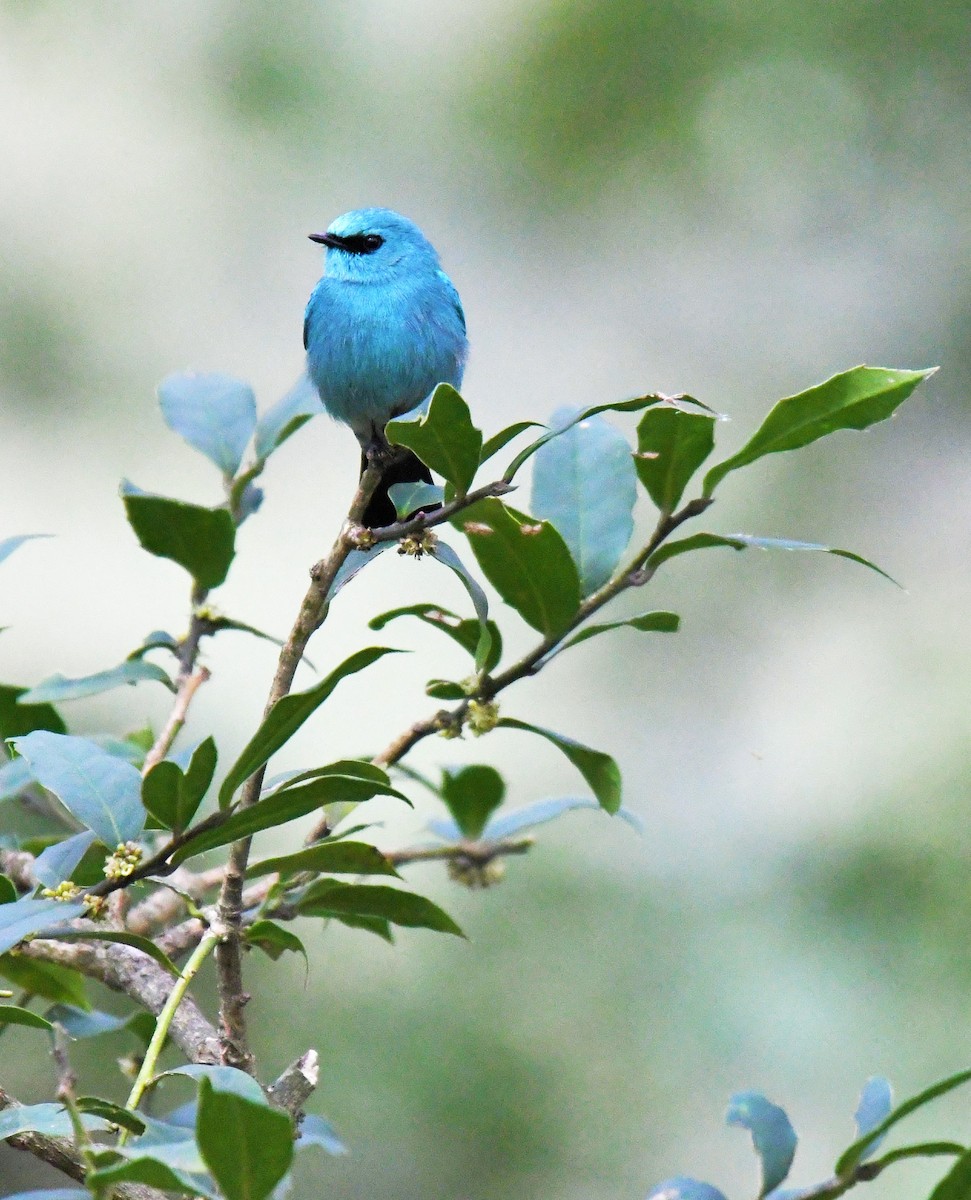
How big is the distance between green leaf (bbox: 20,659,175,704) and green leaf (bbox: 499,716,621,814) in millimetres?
430

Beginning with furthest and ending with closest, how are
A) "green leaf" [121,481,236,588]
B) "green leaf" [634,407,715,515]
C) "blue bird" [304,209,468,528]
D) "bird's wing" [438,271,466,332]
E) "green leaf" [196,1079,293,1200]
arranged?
1. "bird's wing" [438,271,466,332]
2. "blue bird" [304,209,468,528]
3. "green leaf" [121,481,236,588]
4. "green leaf" [634,407,715,515]
5. "green leaf" [196,1079,293,1200]

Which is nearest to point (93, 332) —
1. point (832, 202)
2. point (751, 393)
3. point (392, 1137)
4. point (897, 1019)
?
point (751, 393)

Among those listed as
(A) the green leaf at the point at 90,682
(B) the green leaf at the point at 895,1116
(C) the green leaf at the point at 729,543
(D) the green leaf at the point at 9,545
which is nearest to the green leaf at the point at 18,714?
(A) the green leaf at the point at 90,682

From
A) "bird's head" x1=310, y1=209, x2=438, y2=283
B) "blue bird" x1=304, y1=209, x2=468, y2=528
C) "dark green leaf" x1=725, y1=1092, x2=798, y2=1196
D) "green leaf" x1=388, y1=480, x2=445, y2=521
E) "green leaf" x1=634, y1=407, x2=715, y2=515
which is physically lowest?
"dark green leaf" x1=725, y1=1092, x2=798, y2=1196

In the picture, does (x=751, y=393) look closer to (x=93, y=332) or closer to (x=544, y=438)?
(x=93, y=332)

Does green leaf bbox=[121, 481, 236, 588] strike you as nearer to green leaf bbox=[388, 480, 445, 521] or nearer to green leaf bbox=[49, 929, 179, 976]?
green leaf bbox=[388, 480, 445, 521]

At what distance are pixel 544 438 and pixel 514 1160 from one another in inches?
96.0

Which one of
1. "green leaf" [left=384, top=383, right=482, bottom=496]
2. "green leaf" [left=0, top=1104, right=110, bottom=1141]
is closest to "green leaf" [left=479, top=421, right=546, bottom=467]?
"green leaf" [left=384, top=383, right=482, bottom=496]

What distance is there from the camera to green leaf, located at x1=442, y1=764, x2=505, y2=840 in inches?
67.4

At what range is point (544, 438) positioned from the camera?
3.69 feet

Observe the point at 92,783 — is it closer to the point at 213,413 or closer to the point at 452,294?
the point at 213,413

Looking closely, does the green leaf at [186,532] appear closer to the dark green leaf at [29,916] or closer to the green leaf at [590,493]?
the green leaf at [590,493]

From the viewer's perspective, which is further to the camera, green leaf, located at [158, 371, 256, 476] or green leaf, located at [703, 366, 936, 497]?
green leaf, located at [158, 371, 256, 476]

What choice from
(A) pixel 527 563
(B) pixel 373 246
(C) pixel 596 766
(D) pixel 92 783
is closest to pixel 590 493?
(A) pixel 527 563
